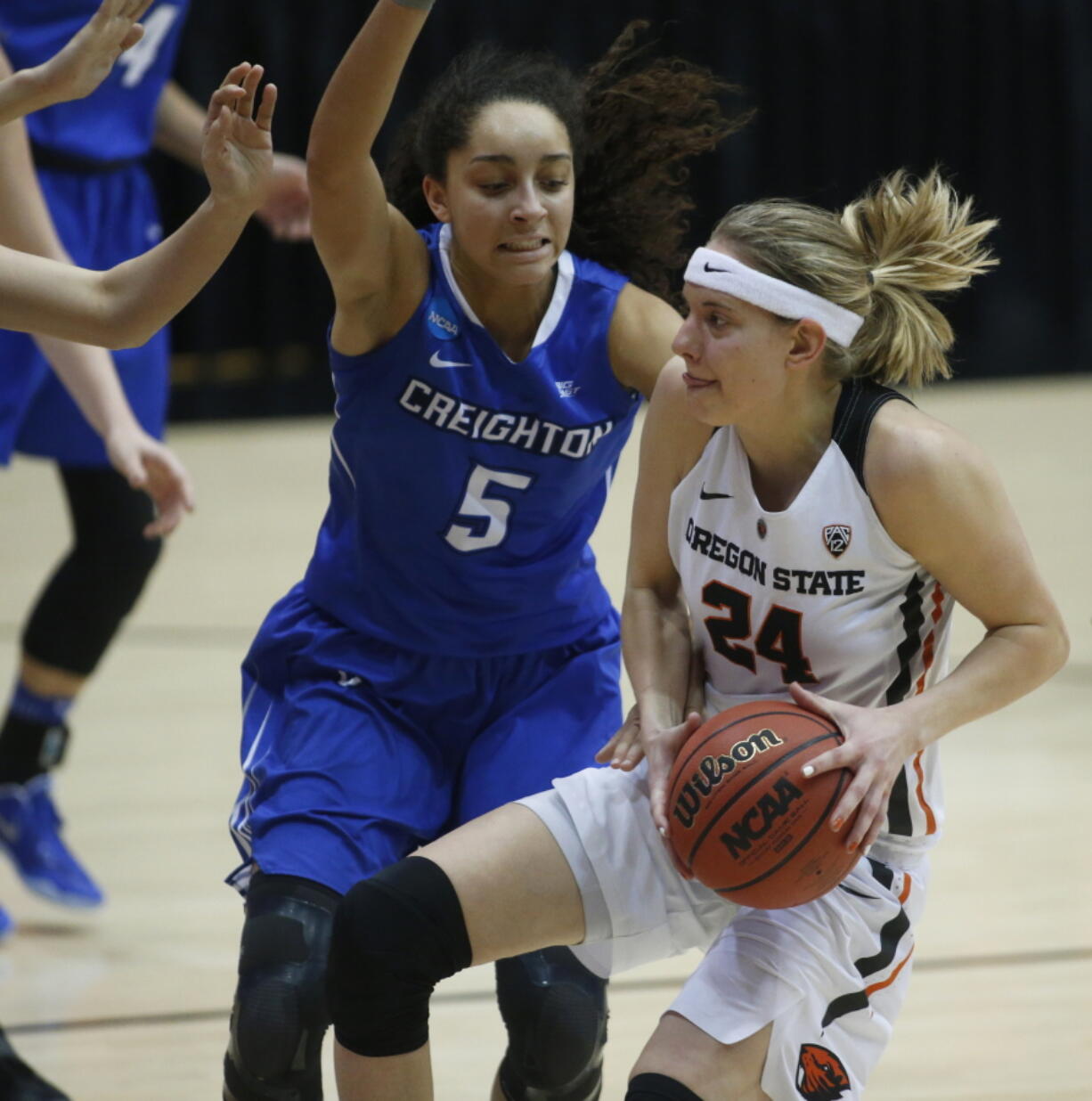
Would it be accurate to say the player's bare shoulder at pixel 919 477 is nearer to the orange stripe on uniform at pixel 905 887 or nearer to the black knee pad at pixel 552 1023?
the orange stripe on uniform at pixel 905 887

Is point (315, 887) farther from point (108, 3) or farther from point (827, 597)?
point (108, 3)

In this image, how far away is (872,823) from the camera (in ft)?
7.80

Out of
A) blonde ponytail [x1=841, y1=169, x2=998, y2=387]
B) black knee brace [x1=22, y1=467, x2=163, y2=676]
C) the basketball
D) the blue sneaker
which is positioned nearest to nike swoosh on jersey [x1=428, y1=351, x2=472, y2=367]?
blonde ponytail [x1=841, y1=169, x2=998, y2=387]

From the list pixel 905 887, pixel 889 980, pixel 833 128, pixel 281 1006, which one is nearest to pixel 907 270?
pixel 905 887

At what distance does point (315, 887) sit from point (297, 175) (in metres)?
1.68

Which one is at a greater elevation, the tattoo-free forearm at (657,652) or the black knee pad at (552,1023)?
the tattoo-free forearm at (657,652)

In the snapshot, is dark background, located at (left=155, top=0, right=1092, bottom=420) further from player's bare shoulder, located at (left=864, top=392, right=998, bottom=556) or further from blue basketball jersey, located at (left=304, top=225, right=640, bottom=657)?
player's bare shoulder, located at (left=864, top=392, right=998, bottom=556)

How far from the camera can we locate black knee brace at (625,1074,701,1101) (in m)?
2.34

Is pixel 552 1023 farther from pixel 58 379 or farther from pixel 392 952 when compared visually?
pixel 58 379

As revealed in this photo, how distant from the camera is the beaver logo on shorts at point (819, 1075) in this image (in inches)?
95.3

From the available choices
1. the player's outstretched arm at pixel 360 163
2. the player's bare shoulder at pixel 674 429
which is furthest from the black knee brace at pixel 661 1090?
the player's outstretched arm at pixel 360 163

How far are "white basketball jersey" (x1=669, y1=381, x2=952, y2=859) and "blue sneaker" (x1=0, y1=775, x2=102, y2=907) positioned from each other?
203cm

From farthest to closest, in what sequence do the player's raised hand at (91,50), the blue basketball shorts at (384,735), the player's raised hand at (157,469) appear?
the player's raised hand at (157,469) → the blue basketball shorts at (384,735) → the player's raised hand at (91,50)

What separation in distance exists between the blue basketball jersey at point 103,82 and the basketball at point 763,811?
8.07ft
